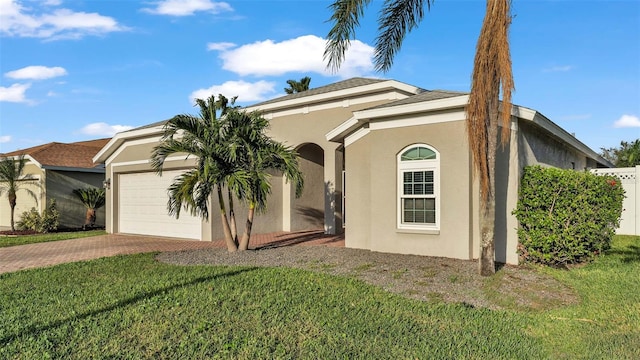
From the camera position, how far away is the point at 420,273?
26.9 feet

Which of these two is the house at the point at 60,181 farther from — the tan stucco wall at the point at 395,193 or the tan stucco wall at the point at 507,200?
the tan stucco wall at the point at 507,200

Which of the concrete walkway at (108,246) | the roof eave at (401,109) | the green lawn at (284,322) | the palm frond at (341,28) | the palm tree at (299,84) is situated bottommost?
the concrete walkway at (108,246)

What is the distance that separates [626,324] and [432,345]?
112 inches

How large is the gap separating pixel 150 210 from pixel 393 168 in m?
10.5

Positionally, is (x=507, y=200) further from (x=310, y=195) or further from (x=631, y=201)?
(x=631, y=201)

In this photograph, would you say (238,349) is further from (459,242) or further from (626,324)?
(459,242)

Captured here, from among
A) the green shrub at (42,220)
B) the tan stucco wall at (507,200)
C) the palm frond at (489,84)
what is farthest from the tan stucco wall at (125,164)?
the palm frond at (489,84)

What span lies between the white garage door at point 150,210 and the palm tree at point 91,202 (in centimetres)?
386

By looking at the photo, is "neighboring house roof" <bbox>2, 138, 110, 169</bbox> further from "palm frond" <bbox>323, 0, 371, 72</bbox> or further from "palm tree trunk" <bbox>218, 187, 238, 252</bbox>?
"palm frond" <bbox>323, 0, 371, 72</bbox>

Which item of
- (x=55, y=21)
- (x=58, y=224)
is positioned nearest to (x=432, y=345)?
(x=55, y=21)

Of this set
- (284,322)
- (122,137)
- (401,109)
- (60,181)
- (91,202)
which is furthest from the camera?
(60,181)

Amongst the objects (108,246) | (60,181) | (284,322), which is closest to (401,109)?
(284,322)

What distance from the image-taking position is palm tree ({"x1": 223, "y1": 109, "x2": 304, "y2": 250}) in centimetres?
1029

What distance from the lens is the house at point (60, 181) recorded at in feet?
67.6
